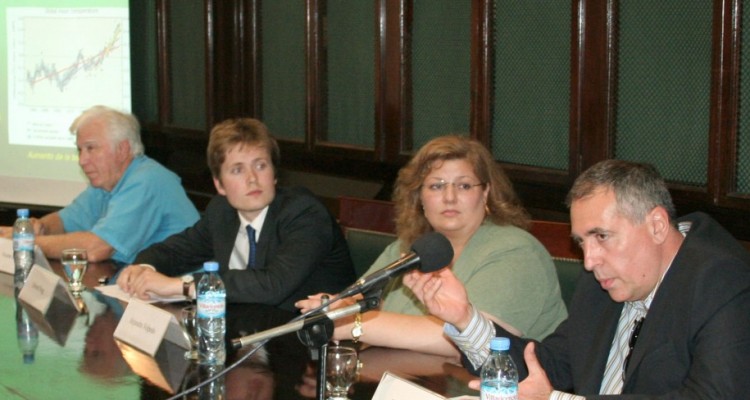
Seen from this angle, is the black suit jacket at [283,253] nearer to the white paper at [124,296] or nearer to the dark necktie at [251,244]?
the dark necktie at [251,244]

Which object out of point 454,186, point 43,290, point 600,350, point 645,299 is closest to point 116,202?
point 43,290

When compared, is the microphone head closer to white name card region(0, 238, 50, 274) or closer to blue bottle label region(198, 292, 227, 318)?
blue bottle label region(198, 292, 227, 318)

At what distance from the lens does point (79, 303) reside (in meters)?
3.12

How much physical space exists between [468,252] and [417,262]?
1058mm

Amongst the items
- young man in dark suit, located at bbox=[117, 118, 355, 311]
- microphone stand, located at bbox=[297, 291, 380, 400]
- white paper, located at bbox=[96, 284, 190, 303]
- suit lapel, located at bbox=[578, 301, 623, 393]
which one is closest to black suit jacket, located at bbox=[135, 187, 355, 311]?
young man in dark suit, located at bbox=[117, 118, 355, 311]

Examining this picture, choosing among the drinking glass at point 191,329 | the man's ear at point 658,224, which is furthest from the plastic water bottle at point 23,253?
the man's ear at point 658,224

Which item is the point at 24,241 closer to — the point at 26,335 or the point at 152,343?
the point at 26,335

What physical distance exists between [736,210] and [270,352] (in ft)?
5.18

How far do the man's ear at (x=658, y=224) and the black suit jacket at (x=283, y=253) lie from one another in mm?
1429

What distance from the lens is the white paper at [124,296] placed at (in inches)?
124

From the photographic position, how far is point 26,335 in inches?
108

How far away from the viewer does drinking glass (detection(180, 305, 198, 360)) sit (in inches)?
97.3

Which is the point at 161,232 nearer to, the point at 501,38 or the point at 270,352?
the point at 501,38

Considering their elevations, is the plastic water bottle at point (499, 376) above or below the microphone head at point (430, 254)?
below
